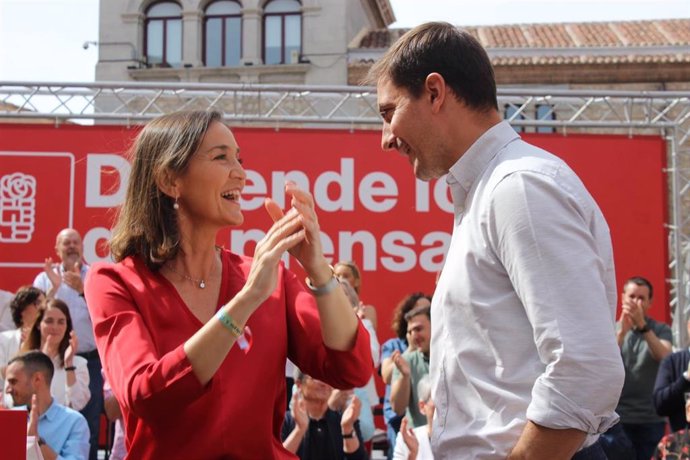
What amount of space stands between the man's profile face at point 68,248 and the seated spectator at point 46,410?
2.00m

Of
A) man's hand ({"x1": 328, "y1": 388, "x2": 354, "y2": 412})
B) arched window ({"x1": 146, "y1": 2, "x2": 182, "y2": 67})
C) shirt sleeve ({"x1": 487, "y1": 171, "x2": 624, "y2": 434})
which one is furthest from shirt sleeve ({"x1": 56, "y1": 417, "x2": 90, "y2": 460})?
arched window ({"x1": 146, "y1": 2, "x2": 182, "y2": 67})

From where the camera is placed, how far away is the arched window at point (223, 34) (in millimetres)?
→ 23062

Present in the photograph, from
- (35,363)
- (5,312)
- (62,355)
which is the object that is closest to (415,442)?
(35,363)

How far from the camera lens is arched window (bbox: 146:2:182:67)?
76.6 feet

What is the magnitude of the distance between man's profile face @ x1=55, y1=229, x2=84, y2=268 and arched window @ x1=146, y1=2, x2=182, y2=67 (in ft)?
54.1

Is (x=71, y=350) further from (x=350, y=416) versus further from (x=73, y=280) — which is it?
(x=350, y=416)

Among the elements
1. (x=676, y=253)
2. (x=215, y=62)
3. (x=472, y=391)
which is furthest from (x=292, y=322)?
(x=215, y=62)

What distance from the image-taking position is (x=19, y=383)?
540 cm

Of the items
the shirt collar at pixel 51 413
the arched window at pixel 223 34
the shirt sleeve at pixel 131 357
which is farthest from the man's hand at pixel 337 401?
the arched window at pixel 223 34

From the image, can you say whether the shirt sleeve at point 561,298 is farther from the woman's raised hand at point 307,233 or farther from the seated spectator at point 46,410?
the seated spectator at point 46,410

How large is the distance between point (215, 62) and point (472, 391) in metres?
22.1

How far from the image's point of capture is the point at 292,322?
224 centimetres

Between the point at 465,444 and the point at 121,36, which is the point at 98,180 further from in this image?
the point at 121,36

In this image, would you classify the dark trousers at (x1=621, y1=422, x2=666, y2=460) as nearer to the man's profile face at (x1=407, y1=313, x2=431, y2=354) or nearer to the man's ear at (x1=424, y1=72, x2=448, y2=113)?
the man's profile face at (x1=407, y1=313, x2=431, y2=354)
